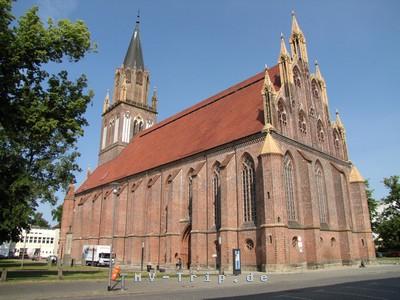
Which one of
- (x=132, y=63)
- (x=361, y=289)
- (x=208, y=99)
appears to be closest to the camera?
(x=361, y=289)

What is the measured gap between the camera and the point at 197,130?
1405 inches

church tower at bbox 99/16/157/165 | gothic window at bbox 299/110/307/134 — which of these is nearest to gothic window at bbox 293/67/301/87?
gothic window at bbox 299/110/307/134

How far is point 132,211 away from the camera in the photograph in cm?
3703

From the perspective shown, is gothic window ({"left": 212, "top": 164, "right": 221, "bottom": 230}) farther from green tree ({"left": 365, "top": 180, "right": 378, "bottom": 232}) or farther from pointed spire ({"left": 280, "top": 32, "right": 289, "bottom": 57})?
green tree ({"left": 365, "top": 180, "right": 378, "bottom": 232})

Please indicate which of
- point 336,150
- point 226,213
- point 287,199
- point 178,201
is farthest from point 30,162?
point 336,150

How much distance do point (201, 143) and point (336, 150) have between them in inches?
518

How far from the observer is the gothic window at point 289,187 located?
2572 centimetres

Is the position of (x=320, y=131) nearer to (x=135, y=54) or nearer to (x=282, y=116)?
(x=282, y=116)

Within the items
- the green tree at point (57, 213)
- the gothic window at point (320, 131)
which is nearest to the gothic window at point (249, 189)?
the gothic window at point (320, 131)

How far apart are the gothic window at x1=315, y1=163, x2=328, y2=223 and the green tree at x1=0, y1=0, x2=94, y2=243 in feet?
64.9

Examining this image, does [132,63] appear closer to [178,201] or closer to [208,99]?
[208,99]

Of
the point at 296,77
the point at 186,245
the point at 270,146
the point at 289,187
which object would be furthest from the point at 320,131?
the point at 186,245

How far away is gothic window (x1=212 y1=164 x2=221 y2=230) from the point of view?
90.0 feet

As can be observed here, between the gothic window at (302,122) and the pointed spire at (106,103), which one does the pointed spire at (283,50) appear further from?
the pointed spire at (106,103)
